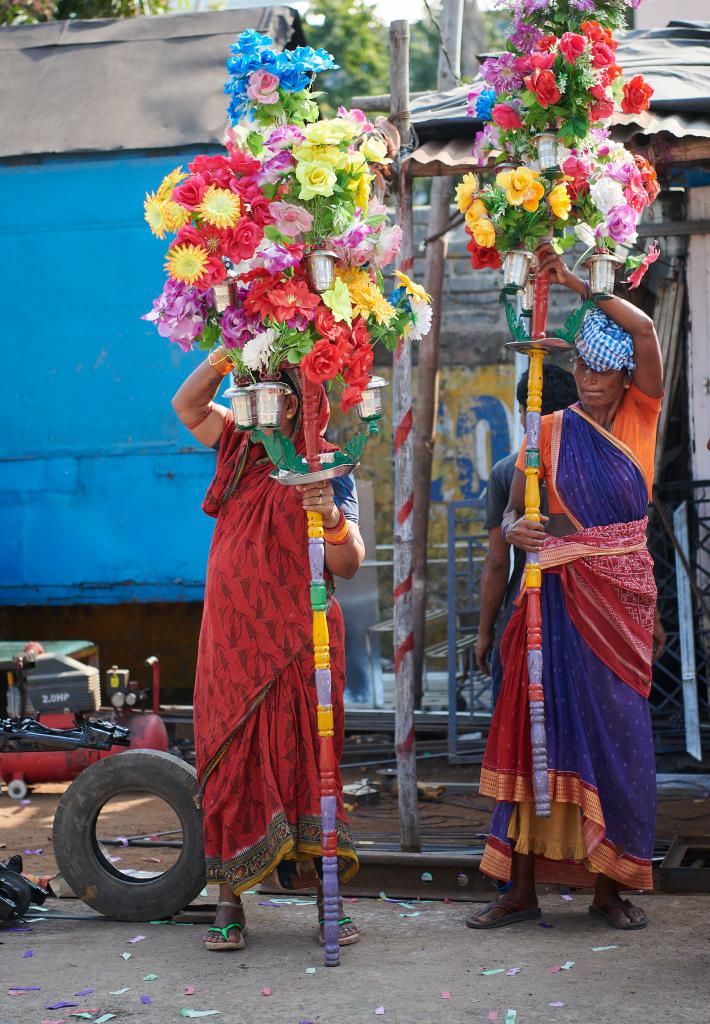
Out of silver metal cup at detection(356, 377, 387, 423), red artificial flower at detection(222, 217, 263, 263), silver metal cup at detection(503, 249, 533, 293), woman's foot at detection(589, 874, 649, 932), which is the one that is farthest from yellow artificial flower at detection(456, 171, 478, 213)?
woman's foot at detection(589, 874, 649, 932)

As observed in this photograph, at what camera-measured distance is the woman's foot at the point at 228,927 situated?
4.27 meters

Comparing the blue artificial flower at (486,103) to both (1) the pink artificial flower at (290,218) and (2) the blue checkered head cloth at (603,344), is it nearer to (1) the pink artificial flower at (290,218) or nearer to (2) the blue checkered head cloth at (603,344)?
(2) the blue checkered head cloth at (603,344)

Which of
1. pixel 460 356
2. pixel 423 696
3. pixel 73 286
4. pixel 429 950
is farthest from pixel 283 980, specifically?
pixel 460 356

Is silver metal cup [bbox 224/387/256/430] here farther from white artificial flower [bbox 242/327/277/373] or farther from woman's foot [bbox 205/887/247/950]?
woman's foot [bbox 205/887/247/950]

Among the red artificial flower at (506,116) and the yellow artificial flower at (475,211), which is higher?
the red artificial flower at (506,116)

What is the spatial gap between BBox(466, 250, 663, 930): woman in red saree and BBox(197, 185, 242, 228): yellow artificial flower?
119 centimetres

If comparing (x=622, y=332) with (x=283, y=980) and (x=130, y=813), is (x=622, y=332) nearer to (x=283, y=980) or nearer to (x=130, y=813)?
(x=283, y=980)

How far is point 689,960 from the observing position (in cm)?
402

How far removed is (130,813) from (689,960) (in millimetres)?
3741

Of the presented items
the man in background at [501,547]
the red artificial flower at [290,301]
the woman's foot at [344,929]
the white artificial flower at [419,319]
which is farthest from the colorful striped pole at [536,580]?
the red artificial flower at [290,301]

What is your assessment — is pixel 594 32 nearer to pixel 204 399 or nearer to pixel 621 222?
pixel 621 222

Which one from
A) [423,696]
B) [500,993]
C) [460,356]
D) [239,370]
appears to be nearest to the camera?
[500,993]

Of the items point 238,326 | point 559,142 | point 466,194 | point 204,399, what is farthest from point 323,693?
point 559,142

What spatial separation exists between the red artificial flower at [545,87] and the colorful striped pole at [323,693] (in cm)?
126
